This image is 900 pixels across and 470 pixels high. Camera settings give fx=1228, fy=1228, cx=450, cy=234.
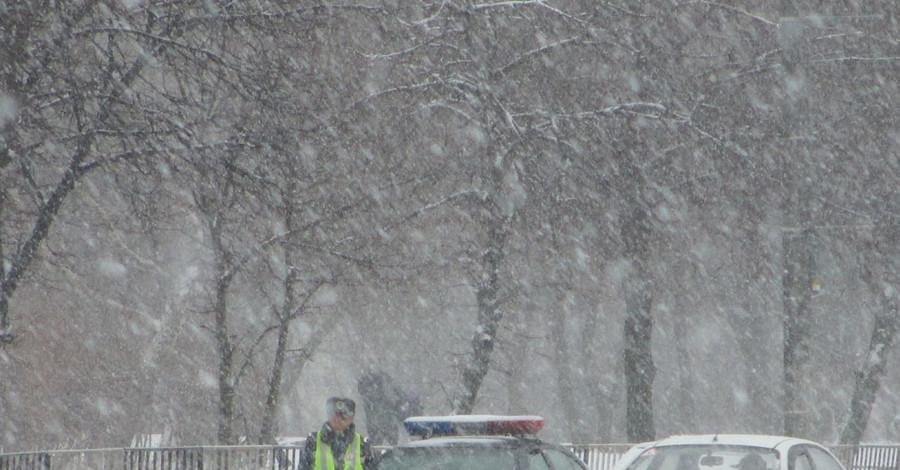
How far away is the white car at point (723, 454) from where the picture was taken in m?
11.1

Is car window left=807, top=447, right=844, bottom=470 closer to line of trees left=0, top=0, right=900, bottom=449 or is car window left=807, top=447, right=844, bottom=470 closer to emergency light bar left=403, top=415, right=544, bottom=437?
emergency light bar left=403, top=415, right=544, bottom=437

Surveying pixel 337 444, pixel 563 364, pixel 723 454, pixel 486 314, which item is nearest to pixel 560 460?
pixel 723 454

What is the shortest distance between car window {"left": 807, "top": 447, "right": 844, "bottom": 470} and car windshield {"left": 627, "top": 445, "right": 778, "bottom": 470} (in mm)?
791

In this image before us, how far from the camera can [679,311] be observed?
35188 mm

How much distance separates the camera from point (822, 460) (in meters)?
12.2

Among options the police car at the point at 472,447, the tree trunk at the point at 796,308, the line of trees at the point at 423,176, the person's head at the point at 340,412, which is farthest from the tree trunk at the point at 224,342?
the tree trunk at the point at 796,308

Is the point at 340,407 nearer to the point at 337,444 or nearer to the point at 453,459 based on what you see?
the point at 337,444

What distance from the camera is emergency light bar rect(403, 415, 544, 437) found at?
10195 mm

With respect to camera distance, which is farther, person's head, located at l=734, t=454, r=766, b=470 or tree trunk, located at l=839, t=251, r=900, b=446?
tree trunk, located at l=839, t=251, r=900, b=446

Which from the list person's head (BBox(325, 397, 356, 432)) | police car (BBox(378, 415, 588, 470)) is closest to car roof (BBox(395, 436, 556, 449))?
police car (BBox(378, 415, 588, 470))

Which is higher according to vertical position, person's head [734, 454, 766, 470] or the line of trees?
the line of trees

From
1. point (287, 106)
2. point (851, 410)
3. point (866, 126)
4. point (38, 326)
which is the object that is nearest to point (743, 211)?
point (866, 126)

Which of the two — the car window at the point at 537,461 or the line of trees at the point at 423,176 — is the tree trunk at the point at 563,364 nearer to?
the line of trees at the point at 423,176

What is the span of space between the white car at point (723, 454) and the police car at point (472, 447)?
1.49 metres
